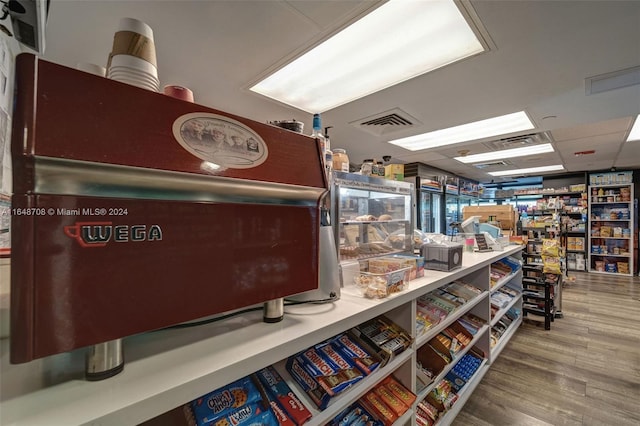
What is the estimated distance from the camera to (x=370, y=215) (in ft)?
6.00

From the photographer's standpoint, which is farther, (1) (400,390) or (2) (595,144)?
(2) (595,144)

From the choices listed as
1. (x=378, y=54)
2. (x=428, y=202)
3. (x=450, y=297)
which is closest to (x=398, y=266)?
(x=450, y=297)

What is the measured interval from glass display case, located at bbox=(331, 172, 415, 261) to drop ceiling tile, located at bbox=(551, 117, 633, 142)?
3185mm

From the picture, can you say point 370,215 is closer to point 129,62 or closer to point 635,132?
point 129,62

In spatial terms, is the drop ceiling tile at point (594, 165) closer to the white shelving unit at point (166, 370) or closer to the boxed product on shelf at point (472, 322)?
the boxed product on shelf at point (472, 322)

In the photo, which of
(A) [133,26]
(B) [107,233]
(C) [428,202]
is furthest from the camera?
(C) [428,202]

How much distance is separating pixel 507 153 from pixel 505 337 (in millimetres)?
3351

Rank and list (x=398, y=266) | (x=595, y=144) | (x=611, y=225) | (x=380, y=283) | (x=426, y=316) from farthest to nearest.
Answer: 1. (x=611, y=225)
2. (x=595, y=144)
3. (x=426, y=316)
4. (x=398, y=266)
5. (x=380, y=283)

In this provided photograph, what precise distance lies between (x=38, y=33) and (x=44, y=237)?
3.82 ft

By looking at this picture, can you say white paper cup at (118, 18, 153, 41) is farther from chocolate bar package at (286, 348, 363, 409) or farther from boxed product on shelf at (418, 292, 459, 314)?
boxed product on shelf at (418, 292, 459, 314)

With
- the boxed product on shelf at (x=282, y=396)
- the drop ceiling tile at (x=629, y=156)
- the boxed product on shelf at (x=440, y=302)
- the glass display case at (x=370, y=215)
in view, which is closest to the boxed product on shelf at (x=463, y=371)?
the boxed product on shelf at (x=440, y=302)

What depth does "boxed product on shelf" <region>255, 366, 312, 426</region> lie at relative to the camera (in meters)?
0.76

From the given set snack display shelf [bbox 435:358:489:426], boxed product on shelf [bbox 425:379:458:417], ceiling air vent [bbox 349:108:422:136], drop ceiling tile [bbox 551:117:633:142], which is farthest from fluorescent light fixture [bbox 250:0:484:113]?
drop ceiling tile [bbox 551:117:633:142]

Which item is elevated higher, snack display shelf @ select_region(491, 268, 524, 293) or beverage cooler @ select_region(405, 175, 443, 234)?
beverage cooler @ select_region(405, 175, 443, 234)
